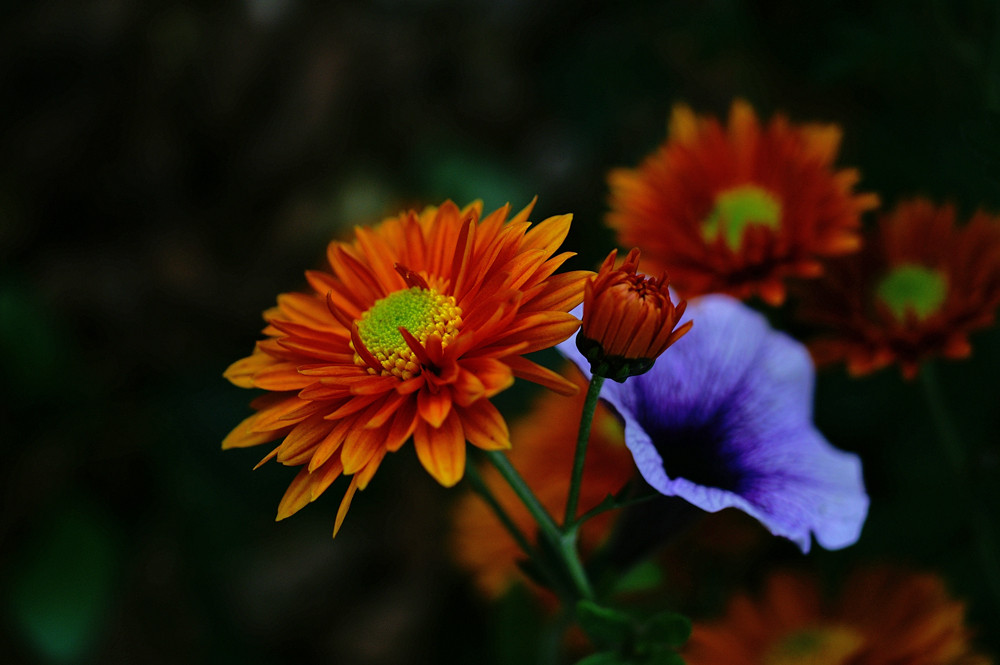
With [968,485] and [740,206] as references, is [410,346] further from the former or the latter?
[968,485]

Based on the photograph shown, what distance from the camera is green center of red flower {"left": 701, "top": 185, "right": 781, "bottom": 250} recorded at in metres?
0.64

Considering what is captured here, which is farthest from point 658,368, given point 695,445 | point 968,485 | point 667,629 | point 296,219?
point 296,219

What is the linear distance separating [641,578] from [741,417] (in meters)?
0.16

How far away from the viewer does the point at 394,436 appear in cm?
39

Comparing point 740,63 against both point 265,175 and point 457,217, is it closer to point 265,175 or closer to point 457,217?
point 457,217

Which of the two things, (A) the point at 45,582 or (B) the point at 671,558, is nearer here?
(B) the point at 671,558

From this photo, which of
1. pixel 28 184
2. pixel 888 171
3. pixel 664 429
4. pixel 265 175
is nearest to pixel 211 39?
pixel 265 175

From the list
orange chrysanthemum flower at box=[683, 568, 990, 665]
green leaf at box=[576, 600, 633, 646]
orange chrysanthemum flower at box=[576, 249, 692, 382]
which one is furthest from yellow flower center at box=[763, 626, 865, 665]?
orange chrysanthemum flower at box=[576, 249, 692, 382]

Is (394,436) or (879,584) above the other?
(394,436)

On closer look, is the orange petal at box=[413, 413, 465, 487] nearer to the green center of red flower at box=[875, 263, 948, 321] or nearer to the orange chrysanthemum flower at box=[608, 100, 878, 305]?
the orange chrysanthemum flower at box=[608, 100, 878, 305]

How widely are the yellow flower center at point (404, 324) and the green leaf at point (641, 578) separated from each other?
0.80ft

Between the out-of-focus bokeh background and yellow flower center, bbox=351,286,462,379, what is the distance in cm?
34

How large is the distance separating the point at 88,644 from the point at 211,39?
43.0 inches

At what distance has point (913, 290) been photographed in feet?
2.05
